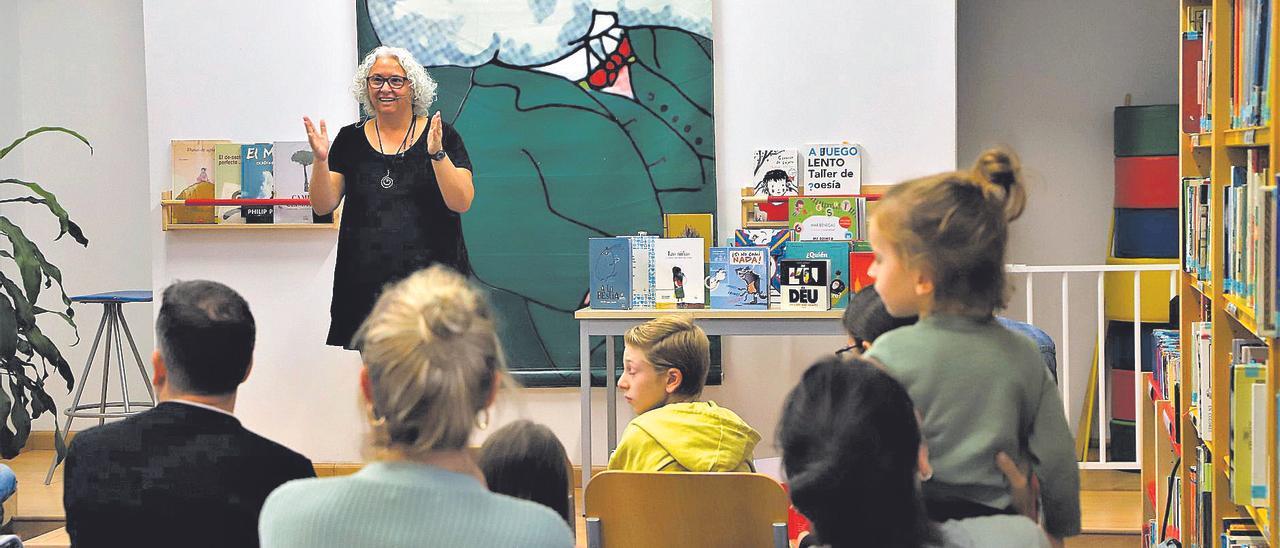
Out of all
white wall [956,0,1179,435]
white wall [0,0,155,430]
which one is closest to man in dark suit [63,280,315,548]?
white wall [956,0,1179,435]

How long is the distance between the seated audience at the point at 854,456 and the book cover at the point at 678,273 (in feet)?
8.70

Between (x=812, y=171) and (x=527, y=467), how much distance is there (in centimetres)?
279

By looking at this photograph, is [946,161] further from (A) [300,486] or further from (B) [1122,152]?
(A) [300,486]

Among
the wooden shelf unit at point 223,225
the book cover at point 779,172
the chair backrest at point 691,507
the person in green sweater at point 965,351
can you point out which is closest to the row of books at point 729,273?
the book cover at point 779,172

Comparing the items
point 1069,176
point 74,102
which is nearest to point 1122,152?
point 1069,176

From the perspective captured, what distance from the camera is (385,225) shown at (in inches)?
142

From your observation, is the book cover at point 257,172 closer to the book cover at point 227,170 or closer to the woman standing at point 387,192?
the book cover at point 227,170

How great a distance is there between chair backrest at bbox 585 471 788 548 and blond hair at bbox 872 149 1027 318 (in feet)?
2.22

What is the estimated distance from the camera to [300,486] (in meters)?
1.51

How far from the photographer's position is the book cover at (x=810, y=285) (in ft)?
13.1

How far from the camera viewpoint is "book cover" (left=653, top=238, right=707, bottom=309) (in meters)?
4.09

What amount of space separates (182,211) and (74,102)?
1212 mm

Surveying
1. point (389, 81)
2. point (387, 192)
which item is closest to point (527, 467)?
point (387, 192)

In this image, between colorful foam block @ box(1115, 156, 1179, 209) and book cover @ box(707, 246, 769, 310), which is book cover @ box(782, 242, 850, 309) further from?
colorful foam block @ box(1115, 156, 1179, 209)
